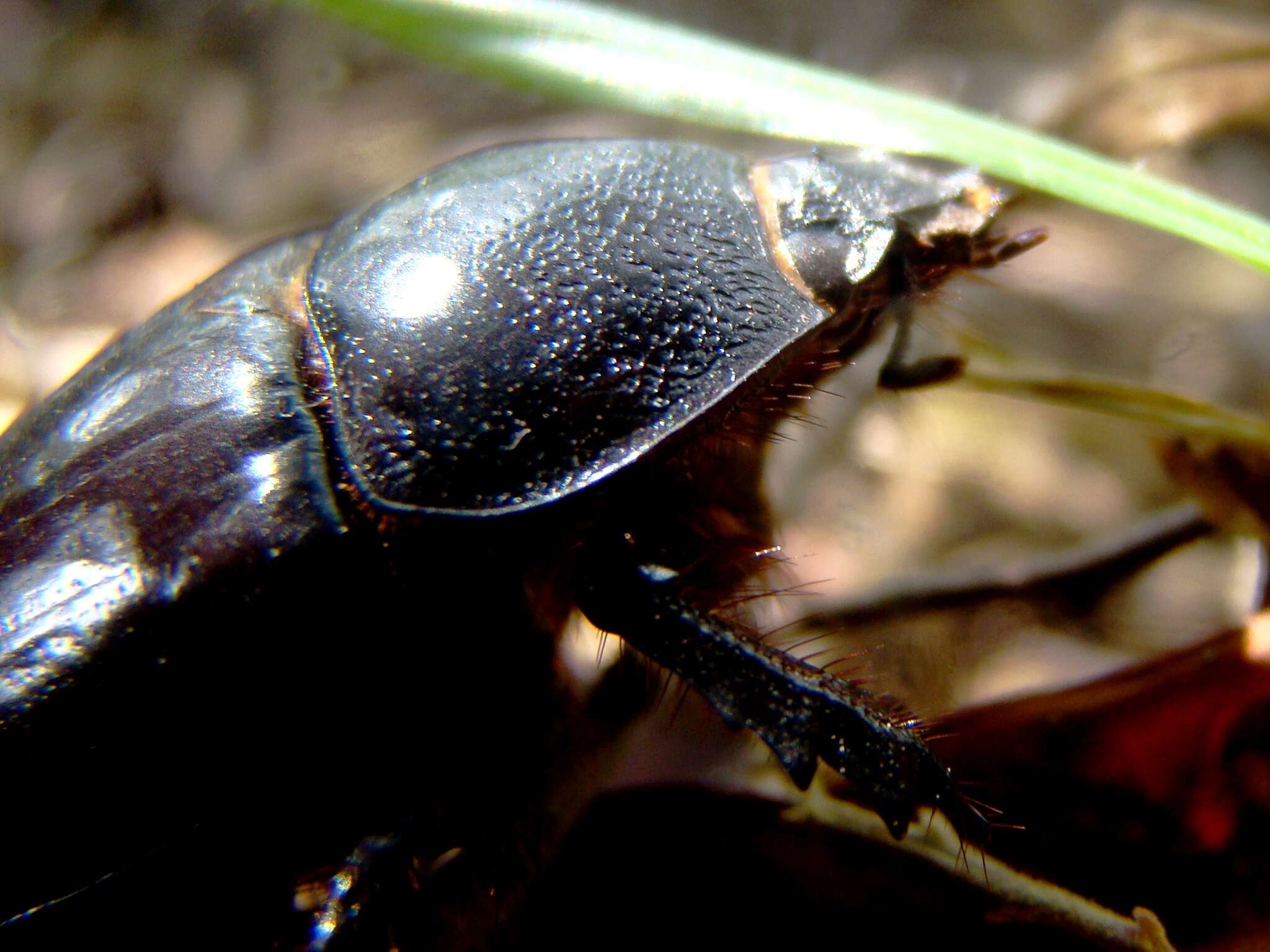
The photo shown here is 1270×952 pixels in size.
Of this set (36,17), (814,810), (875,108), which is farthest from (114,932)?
(36,17)

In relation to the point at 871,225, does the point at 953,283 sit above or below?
below

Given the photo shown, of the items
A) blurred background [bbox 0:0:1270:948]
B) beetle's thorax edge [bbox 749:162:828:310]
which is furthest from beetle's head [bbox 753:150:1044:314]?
blurred background [bbox 0:0:1270:948]

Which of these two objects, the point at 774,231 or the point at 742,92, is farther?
the point at 742,92

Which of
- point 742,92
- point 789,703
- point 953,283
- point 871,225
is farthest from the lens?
point 742,92

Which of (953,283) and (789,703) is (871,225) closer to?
(953,283)

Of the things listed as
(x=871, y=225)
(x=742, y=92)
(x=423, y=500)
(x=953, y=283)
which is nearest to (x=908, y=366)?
(x=953, y=283)

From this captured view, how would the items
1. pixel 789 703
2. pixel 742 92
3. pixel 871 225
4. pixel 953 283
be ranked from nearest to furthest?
pixel 789 703, pixel 871 225, pixel 953 283, pixel 742 92
